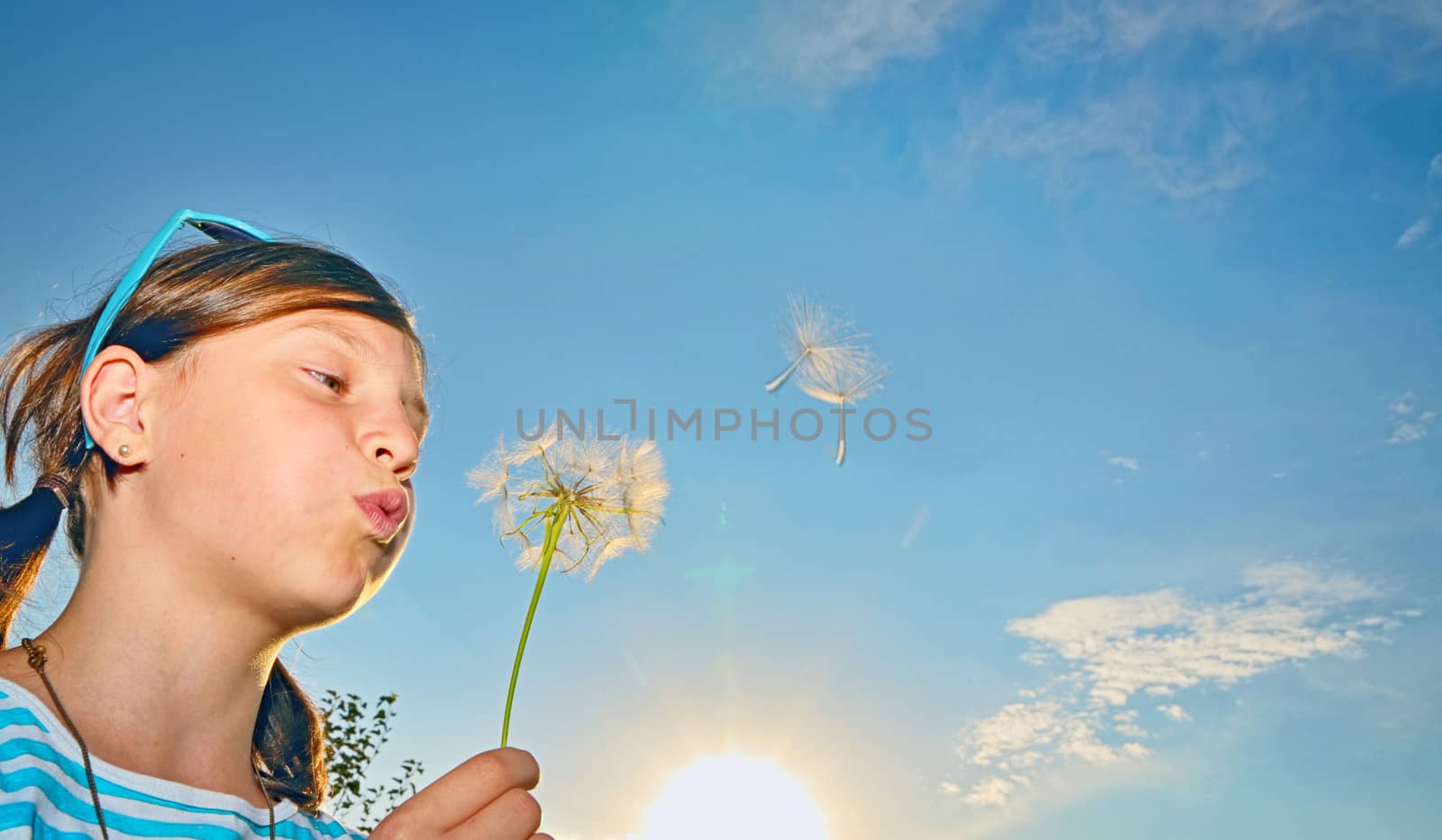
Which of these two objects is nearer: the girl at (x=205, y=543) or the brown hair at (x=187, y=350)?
the girl at (x=205, y=543)

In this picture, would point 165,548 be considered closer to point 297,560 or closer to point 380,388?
point 297,560

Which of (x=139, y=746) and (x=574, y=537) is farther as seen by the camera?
(x=574, y=537)

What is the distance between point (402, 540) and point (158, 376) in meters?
0.64

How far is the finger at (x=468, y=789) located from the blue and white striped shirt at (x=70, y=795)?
1.48ft

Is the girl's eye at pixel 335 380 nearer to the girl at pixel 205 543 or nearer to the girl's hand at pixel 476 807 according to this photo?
the girl at pixel 205 543

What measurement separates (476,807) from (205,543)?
742mm

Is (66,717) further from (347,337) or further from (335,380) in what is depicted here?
(347,337)

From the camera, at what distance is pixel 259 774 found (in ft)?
7.90

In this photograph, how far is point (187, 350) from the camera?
87.7 inches

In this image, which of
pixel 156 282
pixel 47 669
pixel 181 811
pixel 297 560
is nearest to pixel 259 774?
pixel 181 811

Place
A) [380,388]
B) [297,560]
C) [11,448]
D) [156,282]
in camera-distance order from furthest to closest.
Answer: [11,448] < [156,282] < [380,388] < [297,560]

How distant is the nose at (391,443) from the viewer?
81.8 inches

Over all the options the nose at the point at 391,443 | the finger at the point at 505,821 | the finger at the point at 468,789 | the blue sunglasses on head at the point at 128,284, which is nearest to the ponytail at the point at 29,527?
the blue sunglasses on head at the point at 128,284

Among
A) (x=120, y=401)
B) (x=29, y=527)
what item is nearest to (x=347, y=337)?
(x=120, y=401)
